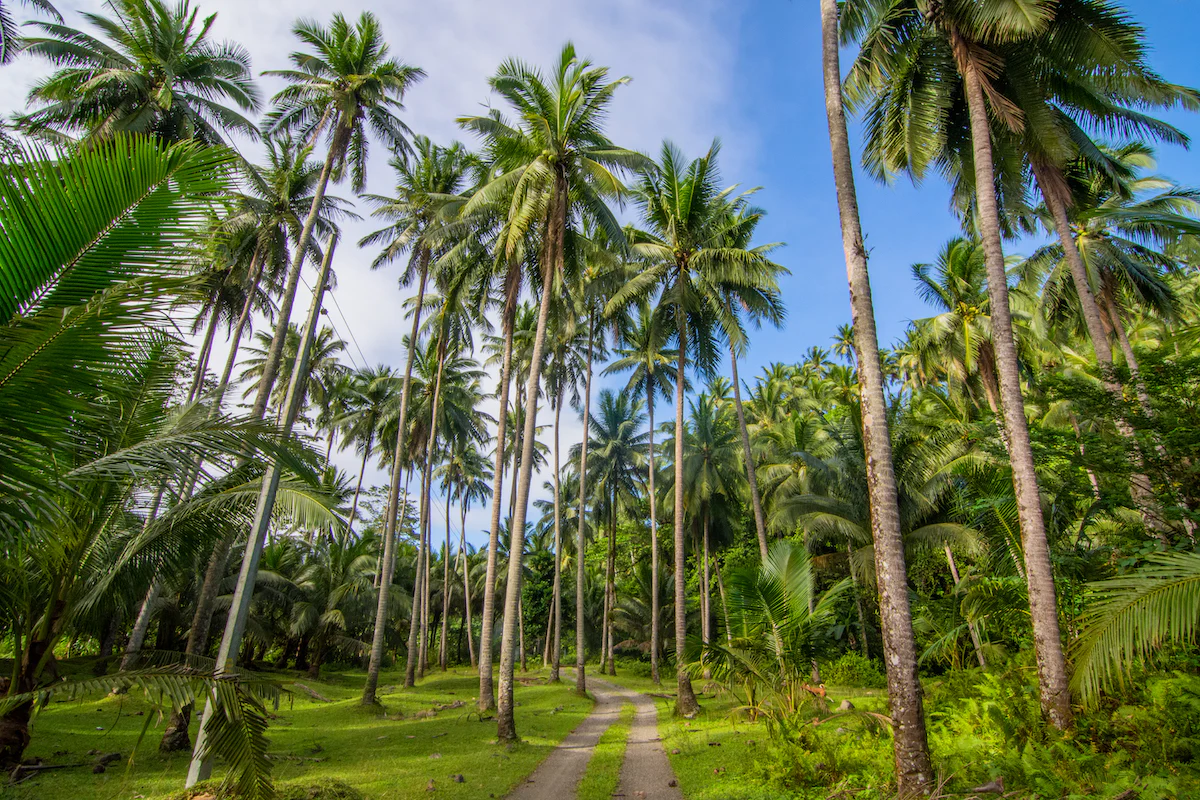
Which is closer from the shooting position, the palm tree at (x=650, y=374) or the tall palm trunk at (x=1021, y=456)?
the tall palm trunk at (x=1021, y=456)

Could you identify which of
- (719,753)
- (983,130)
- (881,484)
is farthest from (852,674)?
(983,130)

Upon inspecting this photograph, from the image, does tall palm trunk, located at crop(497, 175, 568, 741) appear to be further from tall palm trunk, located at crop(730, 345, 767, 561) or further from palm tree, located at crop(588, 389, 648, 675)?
palm tree, located at crop(588, 389, 648, 675)

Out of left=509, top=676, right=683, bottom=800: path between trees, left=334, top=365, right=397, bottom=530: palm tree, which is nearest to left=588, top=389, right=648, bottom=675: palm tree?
left=334, top=365, right=397, bottom=530: palm tree

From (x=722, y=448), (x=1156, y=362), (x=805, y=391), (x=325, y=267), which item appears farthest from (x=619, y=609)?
(x=1156, y=362)

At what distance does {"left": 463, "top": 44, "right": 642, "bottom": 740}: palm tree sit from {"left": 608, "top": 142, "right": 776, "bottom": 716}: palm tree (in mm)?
2742

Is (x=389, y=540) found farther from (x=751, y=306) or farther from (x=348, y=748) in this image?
(x=751, y=306)

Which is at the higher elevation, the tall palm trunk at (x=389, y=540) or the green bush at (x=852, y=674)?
the tall palm trunk at (x=389, y=540)

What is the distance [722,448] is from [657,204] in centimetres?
1341

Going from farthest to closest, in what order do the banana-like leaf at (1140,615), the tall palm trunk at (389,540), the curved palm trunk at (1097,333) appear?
1. the tall palm trunk at (389,540)
2. the curved palm trunk at (1097,333)
3. the banana-like leaf at (1140,615)

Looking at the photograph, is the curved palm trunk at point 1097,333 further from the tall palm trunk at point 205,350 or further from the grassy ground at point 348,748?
the tall palm trunk at point 205,350

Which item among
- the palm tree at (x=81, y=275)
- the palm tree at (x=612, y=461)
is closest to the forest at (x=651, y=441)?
the palm tree at (x=81, y=275)

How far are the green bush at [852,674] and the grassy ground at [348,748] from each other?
9.37 metres

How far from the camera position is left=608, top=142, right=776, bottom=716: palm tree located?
59.7ft

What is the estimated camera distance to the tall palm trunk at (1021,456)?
761cm
